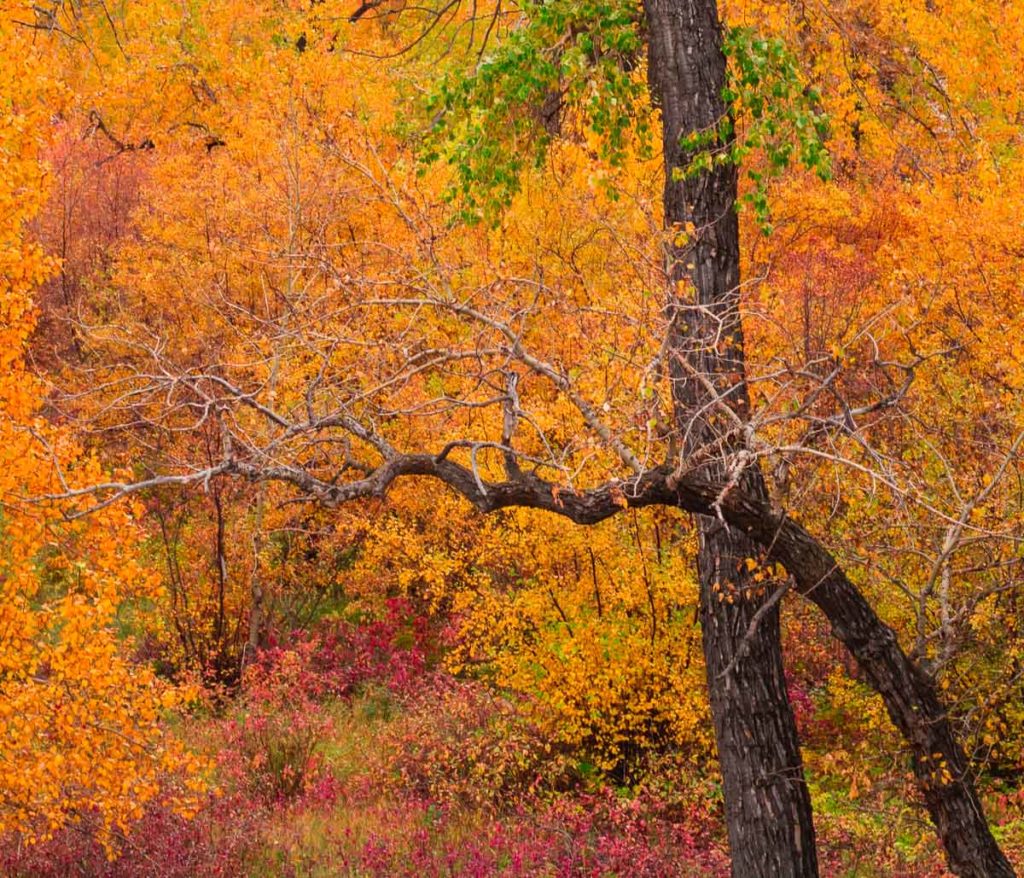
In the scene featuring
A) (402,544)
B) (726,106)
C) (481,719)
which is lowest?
(481,719)

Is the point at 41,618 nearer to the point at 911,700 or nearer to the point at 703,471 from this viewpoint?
the point at 703,471

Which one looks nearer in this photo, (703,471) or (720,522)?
(703,471)

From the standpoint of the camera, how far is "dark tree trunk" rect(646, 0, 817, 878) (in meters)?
6.38

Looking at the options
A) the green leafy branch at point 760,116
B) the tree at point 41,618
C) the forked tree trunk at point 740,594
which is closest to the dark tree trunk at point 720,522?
the forked tree trunk at point 740,594

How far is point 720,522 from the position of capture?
20.5ft

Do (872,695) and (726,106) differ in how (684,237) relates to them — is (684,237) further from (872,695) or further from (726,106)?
(872,695)

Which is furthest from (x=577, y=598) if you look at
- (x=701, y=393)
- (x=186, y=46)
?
(x=186, y=46)

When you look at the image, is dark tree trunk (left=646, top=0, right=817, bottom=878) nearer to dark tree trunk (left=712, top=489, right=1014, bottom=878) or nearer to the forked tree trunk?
the forked tree trunk

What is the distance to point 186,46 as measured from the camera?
2356 centimetres

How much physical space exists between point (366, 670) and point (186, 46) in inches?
561

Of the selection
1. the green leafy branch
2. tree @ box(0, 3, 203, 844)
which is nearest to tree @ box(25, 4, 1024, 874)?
the green leafy branch

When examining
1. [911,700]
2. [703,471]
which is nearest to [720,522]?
[703,471]

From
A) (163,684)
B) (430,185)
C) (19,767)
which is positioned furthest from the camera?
(430,185)

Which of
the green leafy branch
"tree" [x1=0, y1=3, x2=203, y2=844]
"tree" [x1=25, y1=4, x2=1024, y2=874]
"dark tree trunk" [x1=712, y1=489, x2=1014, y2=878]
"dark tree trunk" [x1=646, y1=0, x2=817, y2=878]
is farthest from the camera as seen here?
"tree" [x1=0, y1=3, x2=203, y2=844]
